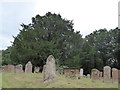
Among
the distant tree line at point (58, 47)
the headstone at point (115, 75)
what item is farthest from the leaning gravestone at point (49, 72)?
the distant tree line at point (58, 47)

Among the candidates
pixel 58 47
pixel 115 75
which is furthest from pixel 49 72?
pixel 58 47

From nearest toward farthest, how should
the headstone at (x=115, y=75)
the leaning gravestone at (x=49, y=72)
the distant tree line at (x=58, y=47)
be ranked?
the leaning gravestone at (x=49, y=72)
the headstone at (x=115, y=75)
the distant tree line at (x=58, y=47)

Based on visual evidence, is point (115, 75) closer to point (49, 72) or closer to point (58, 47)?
point (49, 72)

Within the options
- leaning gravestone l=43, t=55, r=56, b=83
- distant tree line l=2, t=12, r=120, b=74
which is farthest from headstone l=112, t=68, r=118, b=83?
distant tree line l=2, t=12, r=120, b=74

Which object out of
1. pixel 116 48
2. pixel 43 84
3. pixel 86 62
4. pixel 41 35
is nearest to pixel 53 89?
pixel 43 84

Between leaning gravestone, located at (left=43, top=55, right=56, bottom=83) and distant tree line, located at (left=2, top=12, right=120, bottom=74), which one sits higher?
distant tree line, located at (left=2, top=12, right=120, bottom=74)

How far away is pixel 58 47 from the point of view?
39.5 meters

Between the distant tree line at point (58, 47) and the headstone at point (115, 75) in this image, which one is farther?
the distant tree line at point (58, 47)

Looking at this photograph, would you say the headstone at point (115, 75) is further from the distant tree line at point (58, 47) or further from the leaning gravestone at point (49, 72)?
the distant tree line at point (58, 47)

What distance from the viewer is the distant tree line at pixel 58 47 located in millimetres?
36737

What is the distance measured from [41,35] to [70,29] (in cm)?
617

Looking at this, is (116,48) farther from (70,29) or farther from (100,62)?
(70,29)

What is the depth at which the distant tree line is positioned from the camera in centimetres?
3674

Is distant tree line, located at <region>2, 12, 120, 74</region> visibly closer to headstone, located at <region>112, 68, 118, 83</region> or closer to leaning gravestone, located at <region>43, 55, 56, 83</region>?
headstone, located at <region>112, 68, 118, 83</region>
